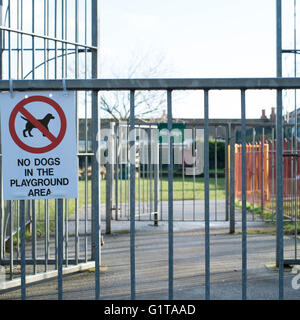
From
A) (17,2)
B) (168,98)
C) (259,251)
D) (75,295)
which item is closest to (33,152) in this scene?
(168,98)

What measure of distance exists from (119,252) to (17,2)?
3.57 m

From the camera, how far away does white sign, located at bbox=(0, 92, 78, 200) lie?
292 centimetres

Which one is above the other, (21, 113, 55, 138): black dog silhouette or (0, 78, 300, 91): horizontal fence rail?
(0, 78, 300, 91): horizontal fence rail

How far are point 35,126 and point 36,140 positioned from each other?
0.25 ft

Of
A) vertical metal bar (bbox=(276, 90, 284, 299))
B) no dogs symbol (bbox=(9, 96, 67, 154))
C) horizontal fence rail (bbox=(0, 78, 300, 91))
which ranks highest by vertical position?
horizontal fence rail (bbox=(0, 78, 300, 91))

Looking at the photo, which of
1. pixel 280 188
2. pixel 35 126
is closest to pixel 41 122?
pixel 35 126

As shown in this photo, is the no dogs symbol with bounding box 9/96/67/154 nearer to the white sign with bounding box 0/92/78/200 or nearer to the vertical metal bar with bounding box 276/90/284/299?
the white sign with bounding box 0/92/78/200

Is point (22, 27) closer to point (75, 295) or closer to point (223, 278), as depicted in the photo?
point (75, 295)

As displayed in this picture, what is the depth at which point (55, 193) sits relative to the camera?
2979mm

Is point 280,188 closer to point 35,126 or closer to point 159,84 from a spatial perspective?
point 159,84

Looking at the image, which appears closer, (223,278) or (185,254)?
(223,278)

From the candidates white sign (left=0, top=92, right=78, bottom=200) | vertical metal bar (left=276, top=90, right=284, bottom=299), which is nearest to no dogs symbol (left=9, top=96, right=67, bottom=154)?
white sign (left=0, top=92, right=78, bottom=200)
